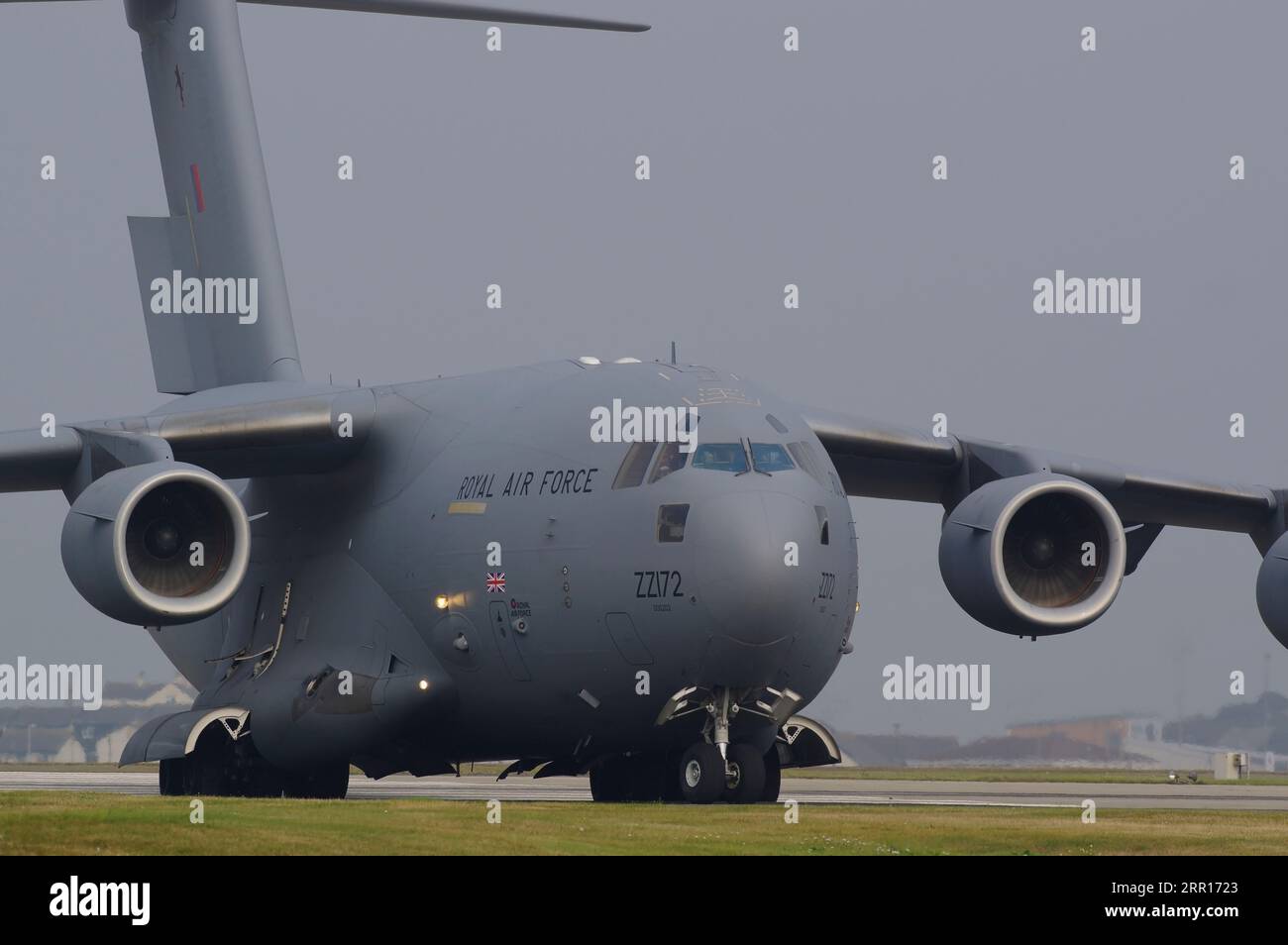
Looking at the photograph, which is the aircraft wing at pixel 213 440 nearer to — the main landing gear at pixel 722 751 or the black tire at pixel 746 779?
the main landing gear at pixel 722 751

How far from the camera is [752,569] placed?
52.3 ft

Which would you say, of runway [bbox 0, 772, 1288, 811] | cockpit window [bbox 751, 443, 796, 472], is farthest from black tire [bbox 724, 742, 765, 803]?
cockpit window [bbox 751, 443, 796, 472]

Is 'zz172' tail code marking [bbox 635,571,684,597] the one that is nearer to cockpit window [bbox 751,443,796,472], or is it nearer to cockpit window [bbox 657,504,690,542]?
cockpit window [bbox 657,504,690,542]

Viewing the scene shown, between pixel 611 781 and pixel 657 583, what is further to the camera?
pixel 611 781

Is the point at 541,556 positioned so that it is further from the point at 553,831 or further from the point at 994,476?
the point at 994,476

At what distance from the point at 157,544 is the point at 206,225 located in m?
7.38

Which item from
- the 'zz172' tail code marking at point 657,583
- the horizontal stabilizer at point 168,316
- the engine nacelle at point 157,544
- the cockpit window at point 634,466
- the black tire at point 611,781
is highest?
the horizontal stabilizer at point 168,316

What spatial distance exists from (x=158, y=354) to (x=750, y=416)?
9585mm

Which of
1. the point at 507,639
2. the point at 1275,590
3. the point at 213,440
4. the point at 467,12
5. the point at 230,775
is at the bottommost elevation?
the point at 230,775

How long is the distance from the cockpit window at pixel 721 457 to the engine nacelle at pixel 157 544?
3.85 m

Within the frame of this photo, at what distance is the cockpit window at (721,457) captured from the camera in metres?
16.5

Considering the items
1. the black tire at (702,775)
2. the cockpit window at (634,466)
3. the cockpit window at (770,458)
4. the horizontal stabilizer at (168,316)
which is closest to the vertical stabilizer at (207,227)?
the horizontal stabilizer at (168,316)

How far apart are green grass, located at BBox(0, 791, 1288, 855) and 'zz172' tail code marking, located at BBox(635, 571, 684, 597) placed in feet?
5.69

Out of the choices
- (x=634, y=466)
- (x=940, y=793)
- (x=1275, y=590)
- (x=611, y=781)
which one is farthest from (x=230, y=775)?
(x=1275, y=590)
